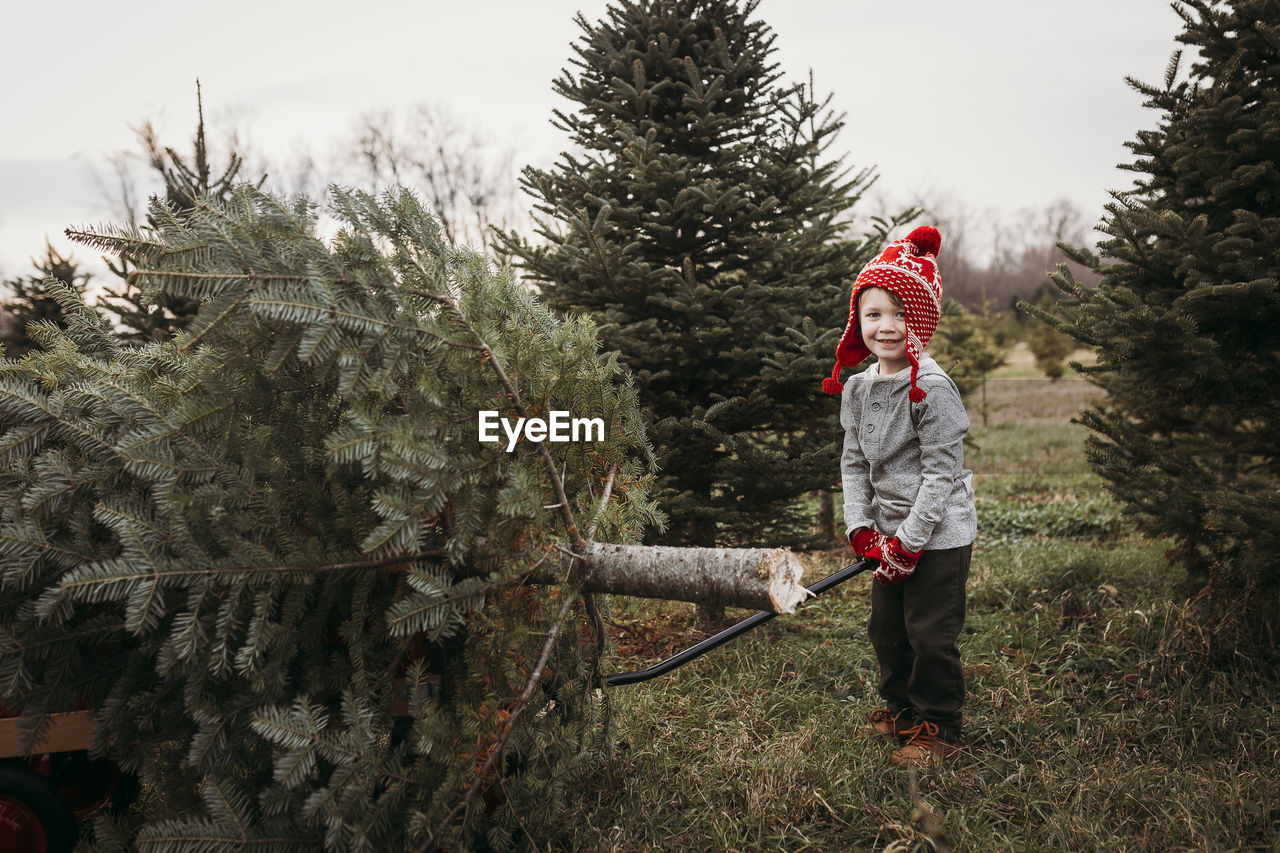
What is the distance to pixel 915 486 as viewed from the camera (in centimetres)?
301

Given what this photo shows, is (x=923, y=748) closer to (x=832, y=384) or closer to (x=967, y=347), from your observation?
(x=832, y=384)

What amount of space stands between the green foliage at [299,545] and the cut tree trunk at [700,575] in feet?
0.63

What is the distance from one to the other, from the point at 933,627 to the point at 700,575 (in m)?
1.34

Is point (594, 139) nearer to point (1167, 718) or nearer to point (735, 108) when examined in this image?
point (735, 108)

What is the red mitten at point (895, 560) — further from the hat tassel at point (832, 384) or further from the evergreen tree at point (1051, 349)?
the evergreen tree at point (1051, 349)

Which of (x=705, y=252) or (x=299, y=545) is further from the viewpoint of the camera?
(x=705, y=252)

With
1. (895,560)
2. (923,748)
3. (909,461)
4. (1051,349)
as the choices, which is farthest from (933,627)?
(1051,349)

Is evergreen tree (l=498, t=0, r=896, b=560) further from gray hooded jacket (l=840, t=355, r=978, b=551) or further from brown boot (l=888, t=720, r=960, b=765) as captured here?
brown boot (l=888, t=720, r=960, b=765)

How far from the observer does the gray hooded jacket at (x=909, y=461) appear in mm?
2883

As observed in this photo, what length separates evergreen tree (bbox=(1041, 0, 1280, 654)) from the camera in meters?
3.74

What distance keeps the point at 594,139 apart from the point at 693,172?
2.40 feet

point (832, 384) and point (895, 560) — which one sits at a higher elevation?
point (832, 384)

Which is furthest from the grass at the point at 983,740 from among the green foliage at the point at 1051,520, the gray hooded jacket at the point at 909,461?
the green foliage at the point at 1051,520

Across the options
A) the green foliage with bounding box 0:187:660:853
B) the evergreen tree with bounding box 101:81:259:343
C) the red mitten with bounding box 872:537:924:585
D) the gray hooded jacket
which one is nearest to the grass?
the green foliage with bounding box 0:187:660:853
